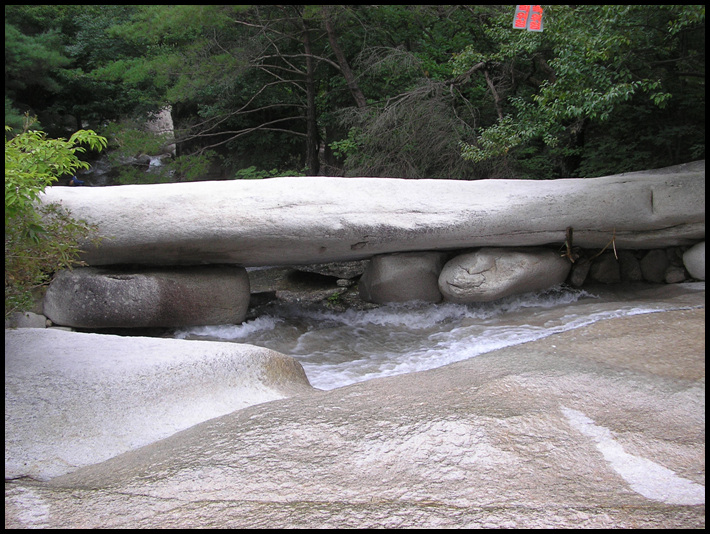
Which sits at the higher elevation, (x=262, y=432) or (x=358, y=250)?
(x=358, y=250)

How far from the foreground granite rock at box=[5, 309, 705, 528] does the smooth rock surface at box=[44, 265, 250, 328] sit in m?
2.75

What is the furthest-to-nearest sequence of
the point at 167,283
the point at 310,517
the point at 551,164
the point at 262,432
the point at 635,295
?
the point at 551,164, the point at 635,295, the point at 167,283, the point at 262,432, the point at 310,517

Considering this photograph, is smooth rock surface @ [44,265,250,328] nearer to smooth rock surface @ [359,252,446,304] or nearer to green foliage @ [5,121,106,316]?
green foliage @ [5,121,106,316]

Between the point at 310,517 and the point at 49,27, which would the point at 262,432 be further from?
the point at 49,27

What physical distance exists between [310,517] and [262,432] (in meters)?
0.88

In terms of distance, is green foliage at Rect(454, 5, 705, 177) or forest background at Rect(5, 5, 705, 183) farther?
forest background at Rect(5, 5, 705, 183)

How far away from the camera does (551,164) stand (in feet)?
29.1

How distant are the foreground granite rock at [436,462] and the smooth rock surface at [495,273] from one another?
94.2 inches

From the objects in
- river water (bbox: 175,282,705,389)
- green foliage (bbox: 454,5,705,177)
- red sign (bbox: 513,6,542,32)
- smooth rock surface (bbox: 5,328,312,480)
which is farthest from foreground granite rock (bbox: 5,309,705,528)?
red sign (bbox: 513,6,542,32)

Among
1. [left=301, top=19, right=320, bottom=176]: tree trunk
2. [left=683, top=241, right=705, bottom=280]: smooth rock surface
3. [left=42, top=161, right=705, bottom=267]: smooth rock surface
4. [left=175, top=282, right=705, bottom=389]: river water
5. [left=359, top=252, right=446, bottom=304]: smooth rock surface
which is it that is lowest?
[left=175, top=282, right=705, bottom=389]: river water

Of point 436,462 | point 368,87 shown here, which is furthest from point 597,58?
point 368,87

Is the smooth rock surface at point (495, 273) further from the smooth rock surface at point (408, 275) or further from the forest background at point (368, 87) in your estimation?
the forest background at point (368, 87)

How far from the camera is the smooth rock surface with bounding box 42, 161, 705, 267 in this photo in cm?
519

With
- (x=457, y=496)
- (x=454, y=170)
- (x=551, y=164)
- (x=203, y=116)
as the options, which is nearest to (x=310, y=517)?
(x=457, y=496)
